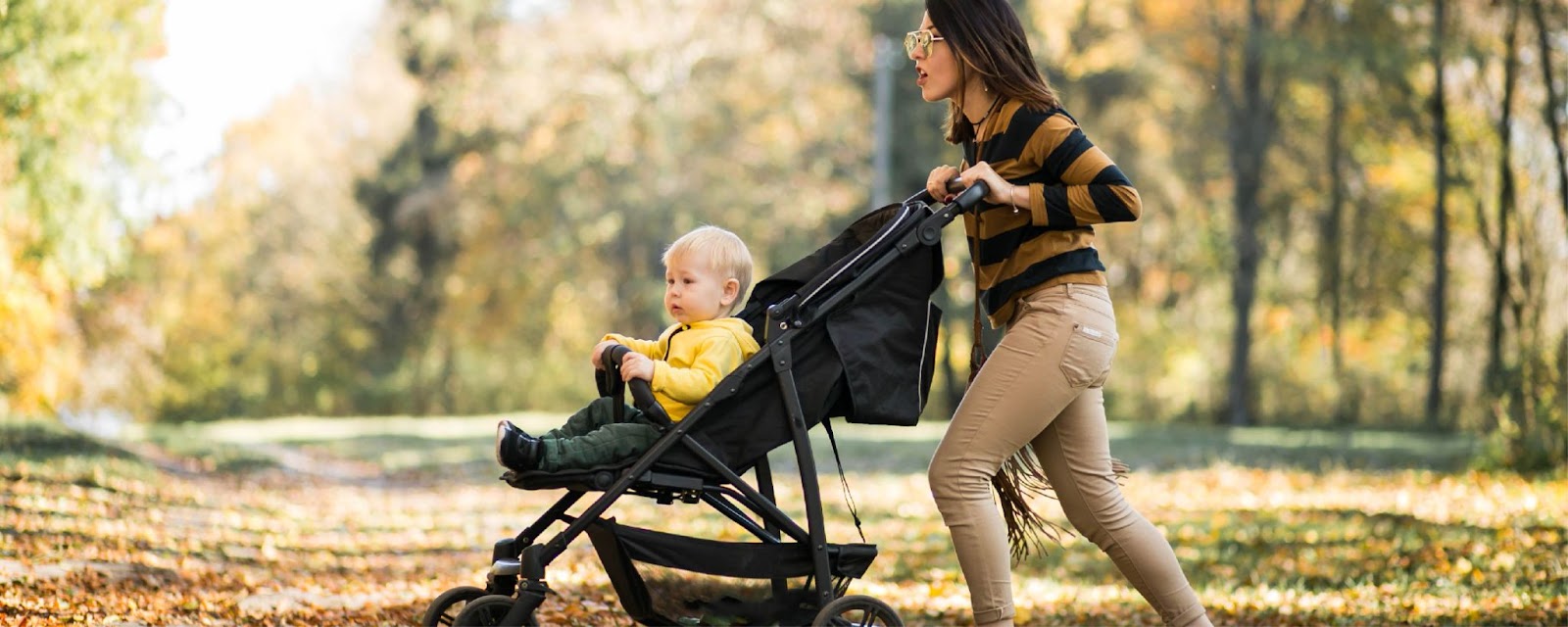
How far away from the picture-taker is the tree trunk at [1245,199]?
24000 millimetres

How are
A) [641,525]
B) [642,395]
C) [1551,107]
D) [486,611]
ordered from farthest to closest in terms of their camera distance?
[1551,107]
[641,525]
[486,611]
[642,395]

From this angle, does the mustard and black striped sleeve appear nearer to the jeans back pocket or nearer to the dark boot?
the jeans back pocket

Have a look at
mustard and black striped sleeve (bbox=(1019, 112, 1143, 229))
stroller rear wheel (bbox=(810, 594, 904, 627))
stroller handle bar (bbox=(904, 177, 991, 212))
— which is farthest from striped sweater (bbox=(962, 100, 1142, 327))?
stroller rear wheel (bbox=(810, 594, 904, 627))

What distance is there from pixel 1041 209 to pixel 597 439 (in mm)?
1260

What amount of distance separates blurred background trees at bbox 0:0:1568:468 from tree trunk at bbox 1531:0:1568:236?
339cm

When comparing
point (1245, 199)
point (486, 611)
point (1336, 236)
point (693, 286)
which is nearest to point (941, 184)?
point (693, 286)

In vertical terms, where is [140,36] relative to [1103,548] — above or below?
above

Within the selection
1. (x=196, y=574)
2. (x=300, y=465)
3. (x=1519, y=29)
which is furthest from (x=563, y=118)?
(x=196, y=574)

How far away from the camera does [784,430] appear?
427 centimetres

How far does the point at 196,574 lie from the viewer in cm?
666

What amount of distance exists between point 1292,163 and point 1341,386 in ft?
16.5

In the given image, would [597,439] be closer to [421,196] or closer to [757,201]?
[757,201]

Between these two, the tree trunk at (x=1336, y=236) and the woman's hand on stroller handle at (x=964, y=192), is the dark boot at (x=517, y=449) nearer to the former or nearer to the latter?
the woman's hand on stroller handle at (x=964, y=192)

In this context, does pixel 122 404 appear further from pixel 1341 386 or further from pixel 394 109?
pixel 1341 386
